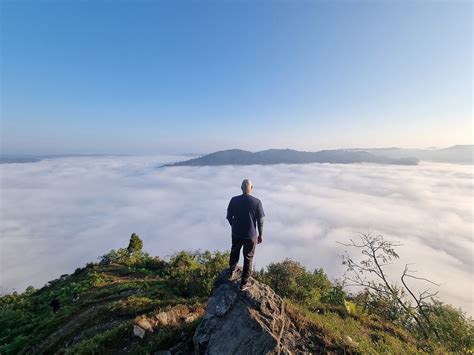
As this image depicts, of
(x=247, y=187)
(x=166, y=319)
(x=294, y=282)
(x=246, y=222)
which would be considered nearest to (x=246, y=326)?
(x=246, y=222)

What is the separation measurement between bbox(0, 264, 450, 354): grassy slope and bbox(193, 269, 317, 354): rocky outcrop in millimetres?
837

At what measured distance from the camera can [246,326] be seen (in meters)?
7.20

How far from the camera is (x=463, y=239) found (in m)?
173

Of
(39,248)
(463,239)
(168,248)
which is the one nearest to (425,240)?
(463,239)

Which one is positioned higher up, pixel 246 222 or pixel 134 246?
pixel 246 222

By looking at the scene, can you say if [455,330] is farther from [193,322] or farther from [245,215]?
[245,215]

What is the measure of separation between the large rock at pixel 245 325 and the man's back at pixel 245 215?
1.98 m

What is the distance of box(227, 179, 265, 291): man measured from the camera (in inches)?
310

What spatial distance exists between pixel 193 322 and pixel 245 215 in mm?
4765

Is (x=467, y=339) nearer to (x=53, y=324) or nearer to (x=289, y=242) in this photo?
(x=53, y=324)

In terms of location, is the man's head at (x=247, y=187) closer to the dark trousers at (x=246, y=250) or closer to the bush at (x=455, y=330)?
the dark trousers at (x=246, y=250)

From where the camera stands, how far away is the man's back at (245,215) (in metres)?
7.86

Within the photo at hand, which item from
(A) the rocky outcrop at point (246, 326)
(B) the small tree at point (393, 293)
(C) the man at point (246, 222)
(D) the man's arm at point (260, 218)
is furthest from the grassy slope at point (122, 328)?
(B) the small tree at point (393, 293)

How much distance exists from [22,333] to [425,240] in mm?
224353
